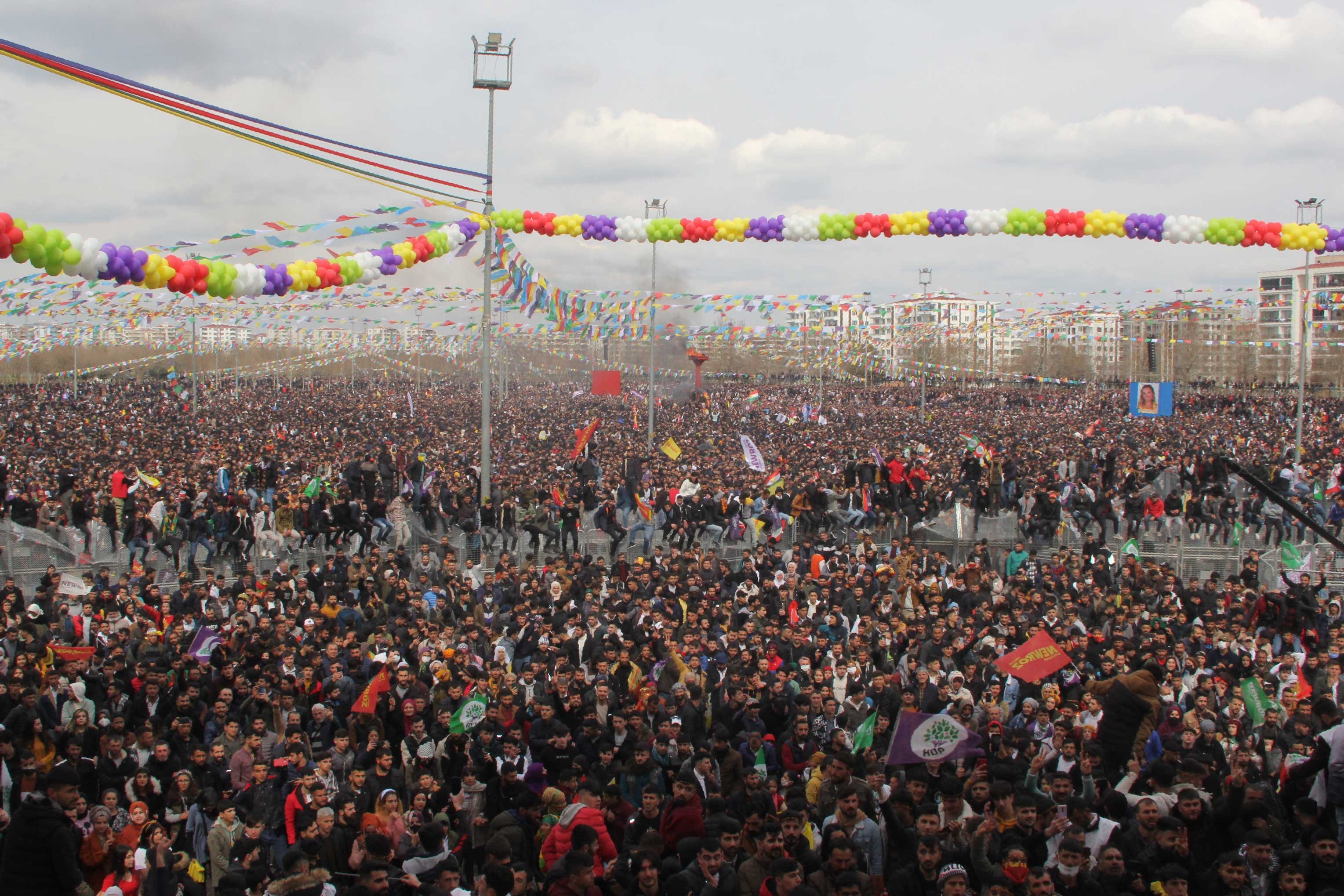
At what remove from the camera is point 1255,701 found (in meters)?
8.02

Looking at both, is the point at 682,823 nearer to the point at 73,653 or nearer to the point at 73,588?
the point at 73,653

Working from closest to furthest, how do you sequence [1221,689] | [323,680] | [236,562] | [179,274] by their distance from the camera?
[179,274]
[1221,689]
[323,680]
[236,562]

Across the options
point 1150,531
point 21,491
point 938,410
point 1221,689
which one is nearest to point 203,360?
point 938,410

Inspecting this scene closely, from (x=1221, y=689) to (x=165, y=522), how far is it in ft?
43.7

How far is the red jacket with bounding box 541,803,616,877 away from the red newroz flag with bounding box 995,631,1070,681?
3775 mm

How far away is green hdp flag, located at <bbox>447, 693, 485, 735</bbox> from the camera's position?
7508 mm

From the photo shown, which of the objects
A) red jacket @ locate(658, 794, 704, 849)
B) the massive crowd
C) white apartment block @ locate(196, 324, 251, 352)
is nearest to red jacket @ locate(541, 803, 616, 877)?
the massive crowd

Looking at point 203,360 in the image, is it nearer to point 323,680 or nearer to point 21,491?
point 21,491

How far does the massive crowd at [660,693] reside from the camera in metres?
5.27

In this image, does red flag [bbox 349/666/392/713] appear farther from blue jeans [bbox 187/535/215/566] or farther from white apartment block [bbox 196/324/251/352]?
white apartment block [bbox 196/324/251/352]

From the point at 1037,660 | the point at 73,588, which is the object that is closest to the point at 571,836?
the point at 1037,660

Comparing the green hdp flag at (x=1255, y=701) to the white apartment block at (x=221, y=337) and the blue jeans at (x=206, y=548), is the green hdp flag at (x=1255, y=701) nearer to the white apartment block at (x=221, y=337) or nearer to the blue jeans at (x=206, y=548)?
the blue jeans at (x=206, y=548)

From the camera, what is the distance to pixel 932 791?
635 cm

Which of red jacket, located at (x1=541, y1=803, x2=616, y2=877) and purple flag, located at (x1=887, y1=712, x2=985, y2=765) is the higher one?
purple flag, located at (x1=887, y1=712, x2=985, y2=765)
